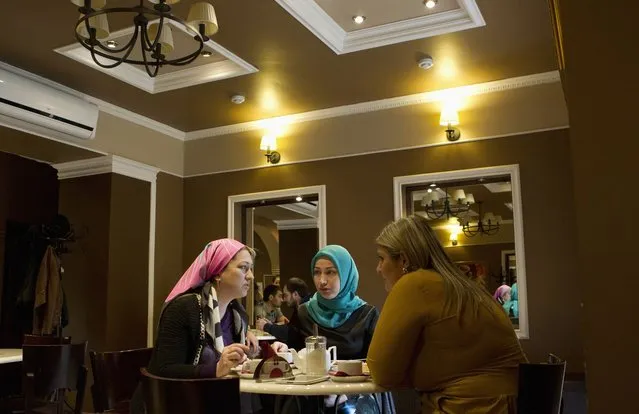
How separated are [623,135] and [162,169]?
16.3ft

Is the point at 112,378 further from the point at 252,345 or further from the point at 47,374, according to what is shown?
the point at 47,374

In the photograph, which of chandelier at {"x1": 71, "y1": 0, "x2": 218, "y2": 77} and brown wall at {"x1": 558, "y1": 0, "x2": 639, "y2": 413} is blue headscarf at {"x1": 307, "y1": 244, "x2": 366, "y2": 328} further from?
brown wall at {"x1": 558, "y1": 0, "x2": 639, "y2": 413}

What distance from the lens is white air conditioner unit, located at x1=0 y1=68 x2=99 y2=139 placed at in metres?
4.11

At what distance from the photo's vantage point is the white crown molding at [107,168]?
201 inches

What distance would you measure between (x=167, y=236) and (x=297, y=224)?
4.04 feet

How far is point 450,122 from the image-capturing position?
15.4ft

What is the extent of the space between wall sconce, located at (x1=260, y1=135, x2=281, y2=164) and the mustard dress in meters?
3.77

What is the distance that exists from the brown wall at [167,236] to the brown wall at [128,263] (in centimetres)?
15

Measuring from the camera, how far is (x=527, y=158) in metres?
4.54

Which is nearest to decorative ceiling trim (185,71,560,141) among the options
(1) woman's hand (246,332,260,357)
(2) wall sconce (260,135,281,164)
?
(2) wall sconce (260,135,281,164)

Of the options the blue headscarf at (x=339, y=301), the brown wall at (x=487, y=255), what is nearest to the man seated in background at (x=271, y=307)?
the brown wall at (x=487, y=255)

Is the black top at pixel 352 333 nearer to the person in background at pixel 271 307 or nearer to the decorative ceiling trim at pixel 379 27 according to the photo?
the decorative ceiling trim at pixel 379 27

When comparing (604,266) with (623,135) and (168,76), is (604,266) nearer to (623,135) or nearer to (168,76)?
(623,135)

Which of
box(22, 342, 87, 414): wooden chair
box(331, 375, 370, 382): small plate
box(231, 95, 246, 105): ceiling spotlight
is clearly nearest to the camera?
box(331, 375, 370, 382): small plate
